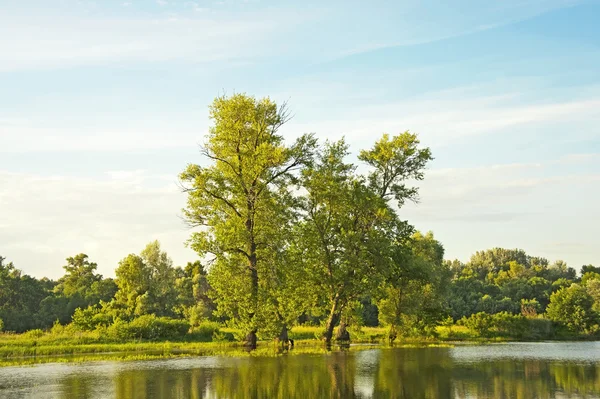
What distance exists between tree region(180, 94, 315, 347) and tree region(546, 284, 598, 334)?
4076 centimetres

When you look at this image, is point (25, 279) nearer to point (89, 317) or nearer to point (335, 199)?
point (89, 317)

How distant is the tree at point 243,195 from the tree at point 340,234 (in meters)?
2.98

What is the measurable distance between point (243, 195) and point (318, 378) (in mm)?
25543

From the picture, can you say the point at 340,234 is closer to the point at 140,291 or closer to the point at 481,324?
the point at 481,324

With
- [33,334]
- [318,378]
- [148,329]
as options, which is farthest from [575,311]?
[33,334]

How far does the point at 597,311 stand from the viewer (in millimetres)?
75188

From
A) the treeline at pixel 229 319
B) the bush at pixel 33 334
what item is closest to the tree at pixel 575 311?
the treeline at pixel 229 319

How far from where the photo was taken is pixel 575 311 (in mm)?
72125

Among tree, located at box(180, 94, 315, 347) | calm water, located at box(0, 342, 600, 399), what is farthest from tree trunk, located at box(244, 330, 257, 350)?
calm water, located at box(0, 342, 600, 399)

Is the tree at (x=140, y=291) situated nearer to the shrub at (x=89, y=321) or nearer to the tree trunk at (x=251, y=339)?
the shrub at (x=89, y=321)

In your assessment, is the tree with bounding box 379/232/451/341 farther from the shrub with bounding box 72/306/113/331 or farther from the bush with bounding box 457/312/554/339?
the shrub with bounding box 72/306/113/331

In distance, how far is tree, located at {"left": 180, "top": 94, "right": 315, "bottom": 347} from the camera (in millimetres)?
49938

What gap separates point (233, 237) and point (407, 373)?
22946 millimetres

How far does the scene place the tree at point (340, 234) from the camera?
5328 cm
